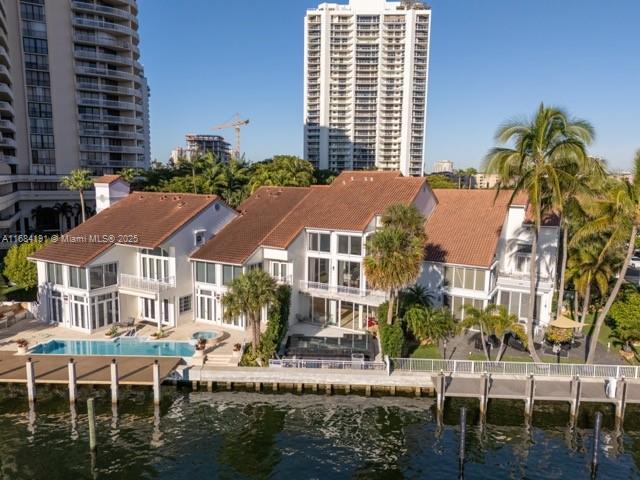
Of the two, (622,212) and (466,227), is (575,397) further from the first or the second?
(466,227)

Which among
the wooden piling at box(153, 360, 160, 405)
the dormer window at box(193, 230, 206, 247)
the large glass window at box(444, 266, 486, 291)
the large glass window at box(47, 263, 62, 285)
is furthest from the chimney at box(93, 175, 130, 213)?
the large glass window at box(444, 266, 486, 291)

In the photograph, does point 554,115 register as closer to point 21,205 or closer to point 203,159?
point 203,159

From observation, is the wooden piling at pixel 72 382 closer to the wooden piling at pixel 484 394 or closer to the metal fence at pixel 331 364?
the metal fence at pixel 331 364

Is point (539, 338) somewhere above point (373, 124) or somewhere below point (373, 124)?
below

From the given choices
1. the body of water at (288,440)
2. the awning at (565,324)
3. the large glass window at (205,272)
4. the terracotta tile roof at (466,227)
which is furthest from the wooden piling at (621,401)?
the large glass window at (205,272)

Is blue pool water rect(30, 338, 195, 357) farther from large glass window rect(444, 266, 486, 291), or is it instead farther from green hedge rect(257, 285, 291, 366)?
large glass window rect(444, 266, 486, 291)

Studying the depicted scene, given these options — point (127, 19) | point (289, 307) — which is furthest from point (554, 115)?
point (127, 19)
